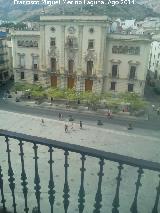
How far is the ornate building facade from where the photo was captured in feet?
121

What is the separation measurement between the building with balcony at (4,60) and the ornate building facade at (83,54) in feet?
13.3

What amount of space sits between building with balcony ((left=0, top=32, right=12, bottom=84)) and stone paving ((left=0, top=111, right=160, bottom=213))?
1706cm

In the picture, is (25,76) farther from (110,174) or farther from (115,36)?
(110,174)

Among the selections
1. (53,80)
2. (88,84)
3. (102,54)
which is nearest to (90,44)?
(102,54)

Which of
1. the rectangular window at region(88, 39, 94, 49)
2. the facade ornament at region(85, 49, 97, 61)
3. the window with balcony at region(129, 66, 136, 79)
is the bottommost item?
the window with balcony at region(129, 66, 136, 79)

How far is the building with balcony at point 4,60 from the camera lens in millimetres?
45572

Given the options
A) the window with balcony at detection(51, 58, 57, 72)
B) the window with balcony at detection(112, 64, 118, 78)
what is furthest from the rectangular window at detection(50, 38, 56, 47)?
the window with balcony at detection(112, 64, 118, 78)

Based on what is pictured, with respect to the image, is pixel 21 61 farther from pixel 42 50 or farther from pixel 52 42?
pixel 52 42

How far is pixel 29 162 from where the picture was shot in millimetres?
16969

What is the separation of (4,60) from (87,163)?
3479cm

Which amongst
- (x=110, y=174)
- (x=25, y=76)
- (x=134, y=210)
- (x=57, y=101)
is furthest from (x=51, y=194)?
(x=25, y=76)

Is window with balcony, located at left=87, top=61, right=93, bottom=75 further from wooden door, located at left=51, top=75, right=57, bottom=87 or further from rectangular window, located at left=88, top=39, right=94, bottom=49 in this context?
wooden door, located at left=51, top=75, right=57, bottom=87

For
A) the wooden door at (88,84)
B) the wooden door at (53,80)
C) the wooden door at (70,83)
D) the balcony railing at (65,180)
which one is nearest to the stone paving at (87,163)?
the balcony railing at (65,180)

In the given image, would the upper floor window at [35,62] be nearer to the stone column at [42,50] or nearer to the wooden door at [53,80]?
the stone column at [42,50]
